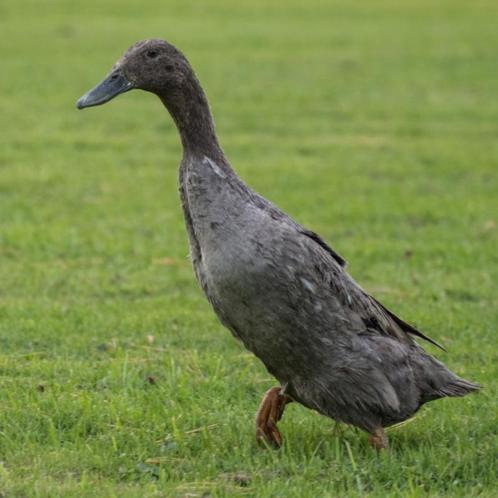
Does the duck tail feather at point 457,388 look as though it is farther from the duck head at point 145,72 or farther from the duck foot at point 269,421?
the duck head at point 145,72

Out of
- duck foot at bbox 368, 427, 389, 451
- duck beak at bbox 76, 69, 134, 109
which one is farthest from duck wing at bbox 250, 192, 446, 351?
duck beak at bbox 76, 69, 134, 109

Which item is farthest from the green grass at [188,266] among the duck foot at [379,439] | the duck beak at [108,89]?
the duck beak at [108,89]

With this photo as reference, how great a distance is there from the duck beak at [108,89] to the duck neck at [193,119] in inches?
8.3

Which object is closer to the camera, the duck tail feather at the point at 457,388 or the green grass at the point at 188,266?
the green grass at the point at 188,266

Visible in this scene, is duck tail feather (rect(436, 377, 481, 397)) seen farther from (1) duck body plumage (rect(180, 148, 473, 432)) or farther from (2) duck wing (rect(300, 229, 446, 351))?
(2) duck wing (rect(300, 229, 446, 351))

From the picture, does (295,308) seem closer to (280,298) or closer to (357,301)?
(280,298)

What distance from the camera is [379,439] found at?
18.2 feet

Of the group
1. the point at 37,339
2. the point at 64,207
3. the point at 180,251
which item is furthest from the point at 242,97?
the point at 37,339

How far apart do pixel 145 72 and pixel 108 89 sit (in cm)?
20

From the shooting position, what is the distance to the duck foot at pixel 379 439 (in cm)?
555

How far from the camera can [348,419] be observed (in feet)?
18.2

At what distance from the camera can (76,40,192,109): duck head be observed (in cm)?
565

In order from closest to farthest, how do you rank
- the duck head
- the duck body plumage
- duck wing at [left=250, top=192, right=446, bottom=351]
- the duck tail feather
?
the duck body plumage → duck wing at [left=250, top=192, right=446, bottom=351] → the duck head → the duck tail feather

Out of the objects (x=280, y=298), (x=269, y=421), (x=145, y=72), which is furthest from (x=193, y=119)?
(x=269, y=421)
